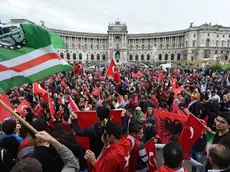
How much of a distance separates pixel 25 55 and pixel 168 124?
136 inches

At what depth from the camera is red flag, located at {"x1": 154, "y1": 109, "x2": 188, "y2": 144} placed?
4789 mm

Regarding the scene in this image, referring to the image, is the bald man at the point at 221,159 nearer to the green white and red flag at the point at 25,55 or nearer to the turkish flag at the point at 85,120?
the turkish flag at the point at 85,120

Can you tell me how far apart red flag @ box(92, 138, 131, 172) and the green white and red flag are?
1727mm

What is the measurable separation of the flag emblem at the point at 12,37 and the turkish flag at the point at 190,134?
3393 mm

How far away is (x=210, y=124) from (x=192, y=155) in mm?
1904

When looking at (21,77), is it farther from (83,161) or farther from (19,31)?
(83,161)

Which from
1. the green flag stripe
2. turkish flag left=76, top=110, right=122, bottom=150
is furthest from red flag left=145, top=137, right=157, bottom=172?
the green flag stripe

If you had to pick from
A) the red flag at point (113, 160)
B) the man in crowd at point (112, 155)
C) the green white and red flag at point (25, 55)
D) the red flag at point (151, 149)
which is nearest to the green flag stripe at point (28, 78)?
the green white and red flag at point (25, 55)

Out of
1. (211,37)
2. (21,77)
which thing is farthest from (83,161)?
(211,37)

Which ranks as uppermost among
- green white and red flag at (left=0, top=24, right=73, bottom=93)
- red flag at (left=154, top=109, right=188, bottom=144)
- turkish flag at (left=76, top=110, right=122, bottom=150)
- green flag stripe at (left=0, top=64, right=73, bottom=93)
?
green white and red flag at (left=0, top=24, right=73, bottom=93)

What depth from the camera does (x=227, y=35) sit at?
86562 millimetres

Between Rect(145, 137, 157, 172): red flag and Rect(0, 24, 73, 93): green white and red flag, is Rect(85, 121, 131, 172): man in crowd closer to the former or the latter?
Rect(145, 137, 157, 172): red flag

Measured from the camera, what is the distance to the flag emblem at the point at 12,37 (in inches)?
125

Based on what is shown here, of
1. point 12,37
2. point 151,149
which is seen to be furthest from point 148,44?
point 12,37
